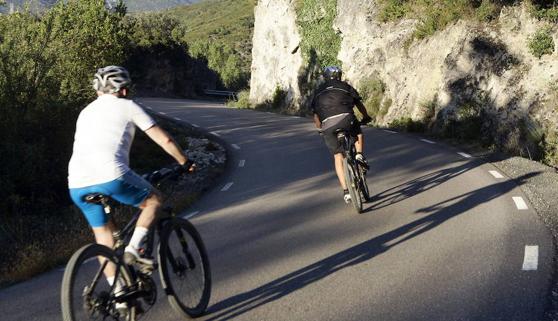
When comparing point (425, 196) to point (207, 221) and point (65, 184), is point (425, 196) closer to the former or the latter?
point (207, 221)

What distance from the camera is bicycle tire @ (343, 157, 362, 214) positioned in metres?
8.22

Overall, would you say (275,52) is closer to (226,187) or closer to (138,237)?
(226,187)

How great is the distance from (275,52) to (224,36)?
102 m

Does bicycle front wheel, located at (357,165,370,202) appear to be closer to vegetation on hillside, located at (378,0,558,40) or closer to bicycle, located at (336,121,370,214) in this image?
bicycle, located at (336,121,370,214)

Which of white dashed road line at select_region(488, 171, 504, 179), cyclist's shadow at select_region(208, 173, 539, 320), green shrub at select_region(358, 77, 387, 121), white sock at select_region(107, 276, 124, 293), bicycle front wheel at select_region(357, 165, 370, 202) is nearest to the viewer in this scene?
white sock at select_region(107, 276, 124, 293)

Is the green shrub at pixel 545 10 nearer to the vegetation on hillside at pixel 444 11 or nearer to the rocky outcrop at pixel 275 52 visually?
the vegetation on hillside at pixel 444 11

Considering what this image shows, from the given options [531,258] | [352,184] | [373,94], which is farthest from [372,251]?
[373,94]

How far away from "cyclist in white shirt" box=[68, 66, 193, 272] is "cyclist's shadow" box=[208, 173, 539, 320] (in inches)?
43.7

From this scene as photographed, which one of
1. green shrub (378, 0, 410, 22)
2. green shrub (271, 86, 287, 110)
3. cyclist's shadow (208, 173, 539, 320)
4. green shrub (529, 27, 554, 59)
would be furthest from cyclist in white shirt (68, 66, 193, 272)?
green shrub (271, 86, 287, 110)

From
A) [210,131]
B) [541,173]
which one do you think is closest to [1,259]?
[541,173]

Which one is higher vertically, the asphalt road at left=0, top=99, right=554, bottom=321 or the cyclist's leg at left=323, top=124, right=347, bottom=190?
the cyclist's leg at left=323, top=124, right=347, bottom=190

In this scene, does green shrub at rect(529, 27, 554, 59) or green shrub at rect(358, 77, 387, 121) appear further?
green shrub at rect(358, 77, 387, 121)

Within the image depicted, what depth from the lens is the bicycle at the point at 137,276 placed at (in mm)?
3850

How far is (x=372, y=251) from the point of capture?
644cm
